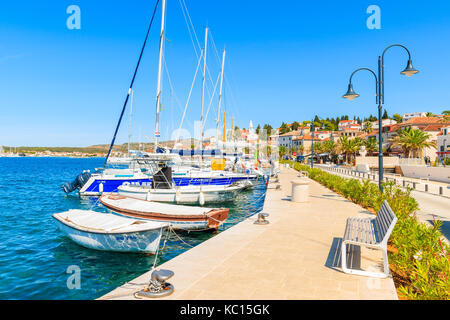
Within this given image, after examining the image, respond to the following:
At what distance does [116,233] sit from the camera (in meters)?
8.67

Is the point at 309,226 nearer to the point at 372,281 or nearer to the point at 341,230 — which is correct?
the point at 341,230

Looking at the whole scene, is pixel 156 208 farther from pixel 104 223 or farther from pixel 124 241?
pixel 124 241

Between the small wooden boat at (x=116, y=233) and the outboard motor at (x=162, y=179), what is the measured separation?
801cm

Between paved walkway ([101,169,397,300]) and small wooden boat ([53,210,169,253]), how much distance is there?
2.36 m

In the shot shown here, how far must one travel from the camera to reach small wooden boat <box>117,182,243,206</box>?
1762 cm

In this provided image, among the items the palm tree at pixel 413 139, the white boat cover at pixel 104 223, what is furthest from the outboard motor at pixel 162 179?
the palm tree at pixel 413 139

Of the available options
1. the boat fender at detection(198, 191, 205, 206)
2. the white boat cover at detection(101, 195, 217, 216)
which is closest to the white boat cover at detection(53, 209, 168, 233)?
the white boat cover at detection(101, 195, 217, 216)

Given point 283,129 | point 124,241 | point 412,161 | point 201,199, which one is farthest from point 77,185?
point 283,129

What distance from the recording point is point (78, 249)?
406 inches

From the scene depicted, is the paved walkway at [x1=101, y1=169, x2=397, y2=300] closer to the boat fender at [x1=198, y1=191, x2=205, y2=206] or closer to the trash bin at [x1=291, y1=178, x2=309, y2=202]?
the trash bin at [x1=291, y1=178, x2=309, y2=202]

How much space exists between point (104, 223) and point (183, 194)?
856 cm
